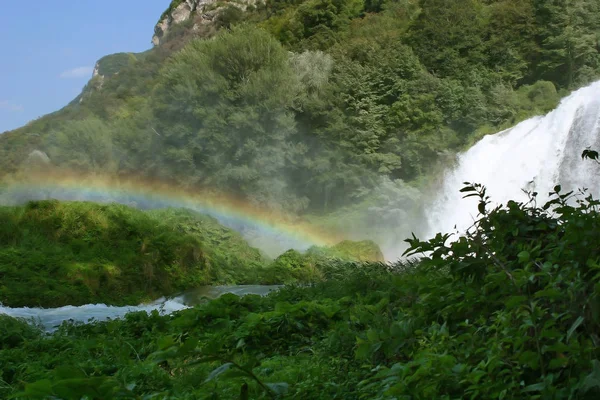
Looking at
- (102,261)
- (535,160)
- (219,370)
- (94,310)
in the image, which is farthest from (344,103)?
(219,370)

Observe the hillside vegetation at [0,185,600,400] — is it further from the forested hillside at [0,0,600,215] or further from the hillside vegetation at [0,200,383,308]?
the forested hillside at [0,0,600,215]

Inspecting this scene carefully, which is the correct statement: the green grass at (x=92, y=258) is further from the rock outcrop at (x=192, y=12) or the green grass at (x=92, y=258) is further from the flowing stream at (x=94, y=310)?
the rock outcrop at (x=192, y=12)

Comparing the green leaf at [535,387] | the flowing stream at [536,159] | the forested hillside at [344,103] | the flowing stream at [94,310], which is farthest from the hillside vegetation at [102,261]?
the green leaf at [535,387]

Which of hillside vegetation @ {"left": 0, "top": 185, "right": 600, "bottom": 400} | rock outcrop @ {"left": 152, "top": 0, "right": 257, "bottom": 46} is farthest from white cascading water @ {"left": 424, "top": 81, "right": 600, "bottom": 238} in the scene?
rock outcrop @ {"left": 152, "top": 0, "right": 257, "bottom": 46}

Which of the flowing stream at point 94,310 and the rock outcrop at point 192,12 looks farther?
the rock outcrop at point 192,12

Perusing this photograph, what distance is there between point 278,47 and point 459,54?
9466 millimetres

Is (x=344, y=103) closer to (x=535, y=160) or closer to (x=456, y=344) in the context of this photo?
(x=535, y=160)

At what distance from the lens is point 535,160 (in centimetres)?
2288

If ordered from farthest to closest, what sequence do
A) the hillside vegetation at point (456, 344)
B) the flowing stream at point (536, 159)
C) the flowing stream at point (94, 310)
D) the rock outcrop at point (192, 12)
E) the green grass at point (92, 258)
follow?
1. the rock outcrop at point (192, 12)
2. the flowing stream at point (536, 159)
3. the green grass at point (92, 258)
4. the flowing stream at point (94, 310)
5. the hillside vegetation at point (456, 344)

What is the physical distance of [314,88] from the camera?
103ft

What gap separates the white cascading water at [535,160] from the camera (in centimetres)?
2145

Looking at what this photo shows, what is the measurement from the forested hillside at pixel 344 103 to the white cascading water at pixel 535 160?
4.67 m

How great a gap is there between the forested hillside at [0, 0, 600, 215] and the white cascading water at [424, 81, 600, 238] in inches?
184

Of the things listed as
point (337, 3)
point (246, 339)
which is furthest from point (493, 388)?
point (337, 3)
